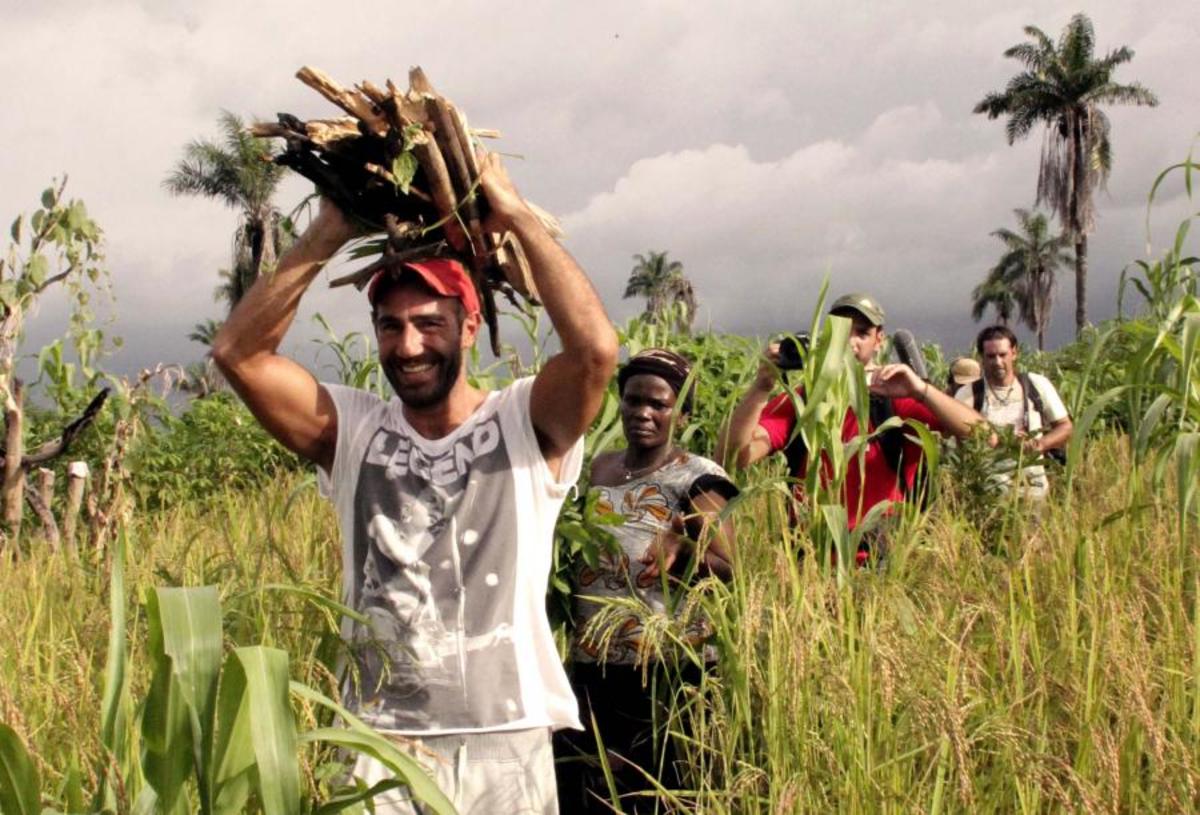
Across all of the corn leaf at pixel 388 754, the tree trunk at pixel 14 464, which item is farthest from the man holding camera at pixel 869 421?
the tree trunk at pixel 14 464

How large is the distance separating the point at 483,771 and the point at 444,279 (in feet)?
3.11

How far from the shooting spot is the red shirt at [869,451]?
145 inches

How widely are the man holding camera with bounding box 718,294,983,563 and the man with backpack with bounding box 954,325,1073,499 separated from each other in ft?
3.16

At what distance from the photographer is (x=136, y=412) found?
480 cm

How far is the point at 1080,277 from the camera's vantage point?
37500 mm

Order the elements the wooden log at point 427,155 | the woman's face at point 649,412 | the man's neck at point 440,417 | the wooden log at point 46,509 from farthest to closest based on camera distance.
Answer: the wooden log at point 46,509 < the woman's face at point 649,412 < the man's neck at point 440,417 < the wooden log at point 427,155

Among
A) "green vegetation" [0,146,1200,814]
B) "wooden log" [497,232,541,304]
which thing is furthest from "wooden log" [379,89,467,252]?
"green vegetation" [0,146,1200,814]

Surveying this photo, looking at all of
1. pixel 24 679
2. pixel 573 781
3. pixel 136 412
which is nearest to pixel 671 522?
pixel 573 781

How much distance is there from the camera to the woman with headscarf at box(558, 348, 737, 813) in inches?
110

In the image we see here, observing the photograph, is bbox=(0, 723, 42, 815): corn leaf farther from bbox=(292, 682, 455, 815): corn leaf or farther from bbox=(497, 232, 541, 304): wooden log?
bbox=(497, 232, 541, 304): wooden log

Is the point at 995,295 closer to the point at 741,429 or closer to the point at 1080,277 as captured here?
the point at 1080,277

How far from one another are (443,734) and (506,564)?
0.33 metres

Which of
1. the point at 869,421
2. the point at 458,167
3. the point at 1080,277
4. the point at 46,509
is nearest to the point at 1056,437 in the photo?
the point at 869,421

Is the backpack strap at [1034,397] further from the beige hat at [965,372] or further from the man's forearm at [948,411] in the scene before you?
the man's forearm at [948,411]
